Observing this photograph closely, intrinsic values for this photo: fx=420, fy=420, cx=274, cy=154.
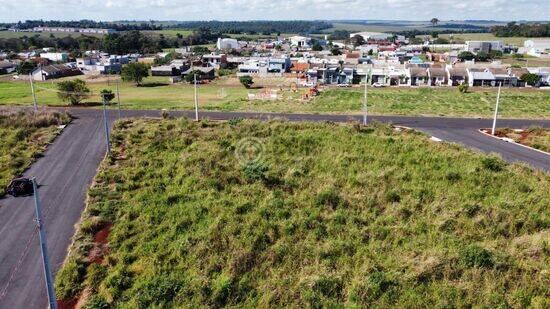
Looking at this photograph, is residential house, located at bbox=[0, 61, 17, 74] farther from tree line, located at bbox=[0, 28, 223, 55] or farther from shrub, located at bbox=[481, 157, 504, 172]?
shrub, located at bbox=[481, 157, 504, 172]

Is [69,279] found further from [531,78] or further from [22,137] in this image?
[531,78]

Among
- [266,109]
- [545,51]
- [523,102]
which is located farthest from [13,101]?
[545,51]

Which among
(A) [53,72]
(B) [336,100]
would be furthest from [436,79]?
(A) [53,72]

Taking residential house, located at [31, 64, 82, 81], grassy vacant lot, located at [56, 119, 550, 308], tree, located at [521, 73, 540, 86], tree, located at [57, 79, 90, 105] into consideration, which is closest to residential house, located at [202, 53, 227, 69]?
residential house, located at [31, 64, 82, 81]

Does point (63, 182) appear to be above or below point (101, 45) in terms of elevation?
below
